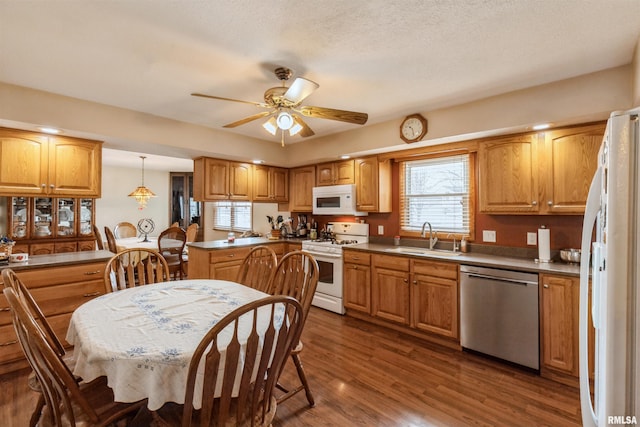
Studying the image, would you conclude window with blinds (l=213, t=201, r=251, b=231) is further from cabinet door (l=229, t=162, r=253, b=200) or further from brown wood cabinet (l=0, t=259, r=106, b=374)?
brown wood cabinet (l=0, t=259, r=106, b=374)

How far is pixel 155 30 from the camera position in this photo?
1751 millimetres

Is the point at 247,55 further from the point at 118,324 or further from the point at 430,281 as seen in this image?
the point at 430,281

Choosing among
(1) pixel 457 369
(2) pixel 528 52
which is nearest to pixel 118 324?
(1) pixel 457 369

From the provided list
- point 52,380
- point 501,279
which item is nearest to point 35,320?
point 52,380

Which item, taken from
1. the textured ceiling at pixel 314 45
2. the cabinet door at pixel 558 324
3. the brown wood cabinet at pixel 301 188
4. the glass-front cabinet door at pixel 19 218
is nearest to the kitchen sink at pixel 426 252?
the cabinet door at pixel 558 324

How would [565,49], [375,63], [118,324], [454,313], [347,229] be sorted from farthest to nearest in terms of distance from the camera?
[347,229], [454,313], [375,63], [565,49], [118,324]

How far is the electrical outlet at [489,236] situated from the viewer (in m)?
3.10

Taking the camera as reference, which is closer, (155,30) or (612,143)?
(612,143)

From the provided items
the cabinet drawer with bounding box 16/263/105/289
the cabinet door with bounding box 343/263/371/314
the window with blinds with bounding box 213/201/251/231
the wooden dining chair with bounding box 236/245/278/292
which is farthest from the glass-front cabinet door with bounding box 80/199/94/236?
the cabinet door with bounding box 343/263/371/314

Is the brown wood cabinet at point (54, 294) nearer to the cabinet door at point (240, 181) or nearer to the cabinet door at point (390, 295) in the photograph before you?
the cabinet door at point (240, 181)

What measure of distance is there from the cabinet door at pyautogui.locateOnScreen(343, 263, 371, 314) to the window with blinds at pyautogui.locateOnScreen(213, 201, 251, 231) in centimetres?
270

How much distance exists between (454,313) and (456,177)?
1.54 meters

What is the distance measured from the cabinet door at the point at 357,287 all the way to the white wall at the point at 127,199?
5.79 metres

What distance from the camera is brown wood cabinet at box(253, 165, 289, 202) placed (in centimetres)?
458
